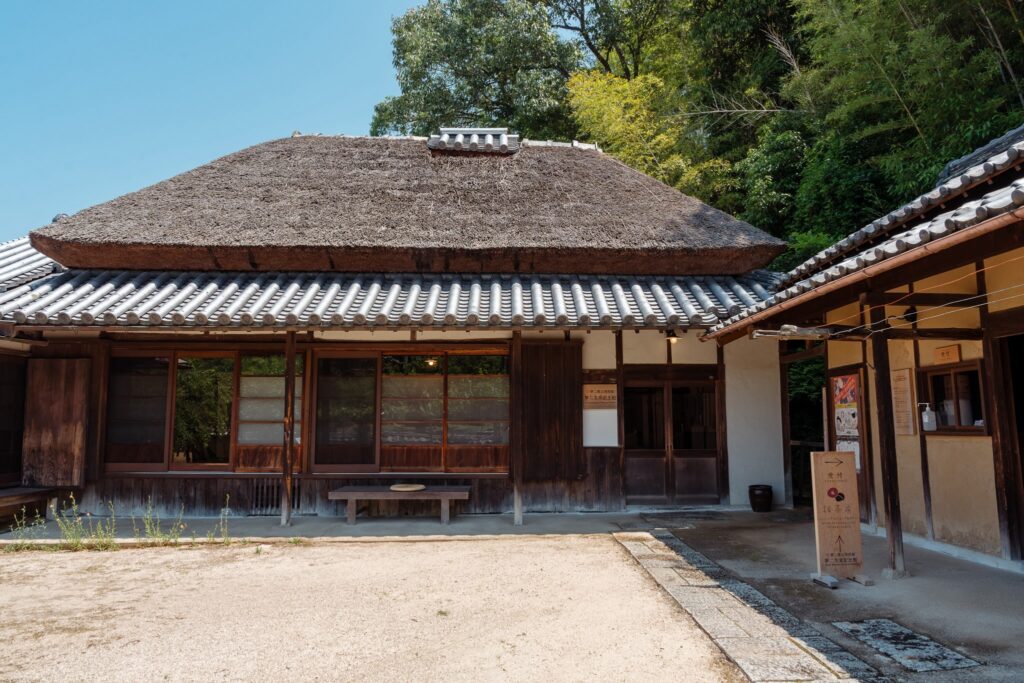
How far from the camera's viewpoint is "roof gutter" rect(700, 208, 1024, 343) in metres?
3.03

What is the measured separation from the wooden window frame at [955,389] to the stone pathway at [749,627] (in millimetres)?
2344

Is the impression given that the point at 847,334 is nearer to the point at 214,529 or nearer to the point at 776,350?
the point at 776,350

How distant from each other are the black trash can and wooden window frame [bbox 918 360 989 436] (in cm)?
250

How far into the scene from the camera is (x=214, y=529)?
7.04 m

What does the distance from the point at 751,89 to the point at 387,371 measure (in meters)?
11.3

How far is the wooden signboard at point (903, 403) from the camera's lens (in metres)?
5.81

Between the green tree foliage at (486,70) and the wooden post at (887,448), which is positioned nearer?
the wooden post at (887,448)

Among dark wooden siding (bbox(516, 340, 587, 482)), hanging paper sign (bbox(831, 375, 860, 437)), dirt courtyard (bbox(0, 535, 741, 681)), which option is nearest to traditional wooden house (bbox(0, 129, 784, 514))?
dark wooden siding (bbox(516, 340, 587, 482))

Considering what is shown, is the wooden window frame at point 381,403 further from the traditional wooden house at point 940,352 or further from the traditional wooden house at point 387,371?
the traditional wooden house at point 940,352

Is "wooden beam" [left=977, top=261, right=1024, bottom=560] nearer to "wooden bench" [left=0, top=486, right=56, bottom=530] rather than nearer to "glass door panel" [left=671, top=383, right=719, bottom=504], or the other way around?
"glass door panel" [left=671, top=383, right=719, bottom=504]

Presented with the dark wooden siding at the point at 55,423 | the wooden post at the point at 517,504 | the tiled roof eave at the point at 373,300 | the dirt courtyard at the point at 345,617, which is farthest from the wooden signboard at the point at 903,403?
the dark wooden siding at the point at 55,423

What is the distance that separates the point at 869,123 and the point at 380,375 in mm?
9599

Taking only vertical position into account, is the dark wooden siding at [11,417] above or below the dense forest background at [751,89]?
below

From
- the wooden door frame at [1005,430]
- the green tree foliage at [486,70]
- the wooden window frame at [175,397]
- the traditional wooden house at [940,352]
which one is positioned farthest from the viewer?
the green tree foliage at [486,70]
